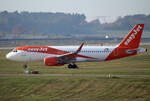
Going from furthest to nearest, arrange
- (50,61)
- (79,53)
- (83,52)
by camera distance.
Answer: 1. (83,52)
2. (79,53)
3. (50,61)

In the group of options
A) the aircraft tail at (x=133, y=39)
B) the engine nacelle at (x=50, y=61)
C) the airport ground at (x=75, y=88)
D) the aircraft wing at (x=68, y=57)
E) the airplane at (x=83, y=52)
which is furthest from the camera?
the aircraft tail at (x=133, y=39)

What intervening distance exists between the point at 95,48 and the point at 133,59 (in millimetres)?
20252

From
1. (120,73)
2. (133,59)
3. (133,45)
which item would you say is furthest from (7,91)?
(133,59)

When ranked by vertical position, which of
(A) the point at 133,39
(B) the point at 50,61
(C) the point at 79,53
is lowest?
(B) the point at 50,61

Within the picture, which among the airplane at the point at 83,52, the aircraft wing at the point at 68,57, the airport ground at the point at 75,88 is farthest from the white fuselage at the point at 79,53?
the airport ground at the point at 75,88

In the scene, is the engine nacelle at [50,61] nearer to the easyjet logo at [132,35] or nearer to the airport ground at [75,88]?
the airport ground at [75,88]

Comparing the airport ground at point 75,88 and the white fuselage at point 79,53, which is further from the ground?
the white fuselage at point 79,53

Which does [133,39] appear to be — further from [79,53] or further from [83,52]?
[79,53]

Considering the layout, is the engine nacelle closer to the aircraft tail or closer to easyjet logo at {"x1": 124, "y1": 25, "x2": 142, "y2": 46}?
the aircraft tail

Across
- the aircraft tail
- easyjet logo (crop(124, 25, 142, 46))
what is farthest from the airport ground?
easyjet logo (crop(124, 25, 142, 46))

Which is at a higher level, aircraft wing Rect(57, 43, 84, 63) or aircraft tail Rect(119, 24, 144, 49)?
aircraft tail Rect(119, 24, 144, 49)

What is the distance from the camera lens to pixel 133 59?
70.4 meters

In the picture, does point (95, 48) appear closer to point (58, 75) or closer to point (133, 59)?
point (58, 75)

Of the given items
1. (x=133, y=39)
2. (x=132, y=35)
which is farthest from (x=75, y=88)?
(x=132, y=35)
